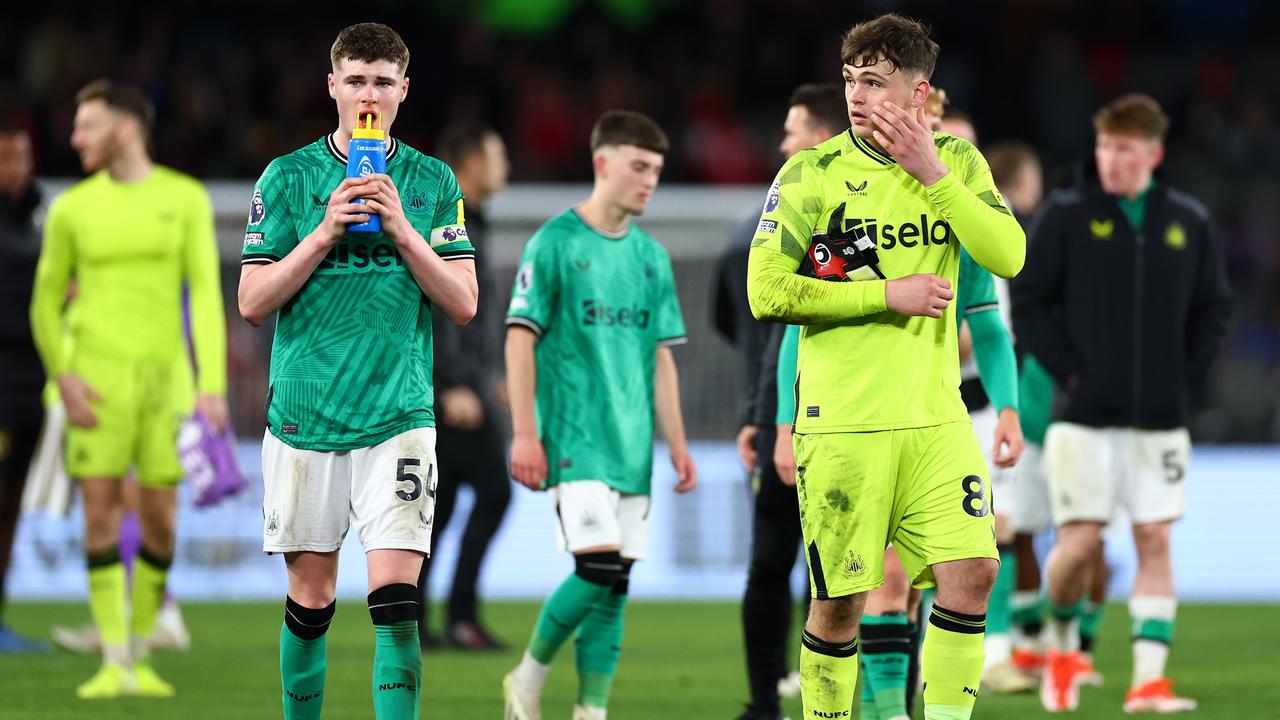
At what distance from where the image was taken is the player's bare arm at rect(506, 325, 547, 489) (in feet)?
22.2

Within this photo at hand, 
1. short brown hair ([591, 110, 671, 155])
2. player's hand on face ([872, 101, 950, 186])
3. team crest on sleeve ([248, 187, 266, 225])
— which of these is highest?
short brown hair ([591, 110, 671, 155])

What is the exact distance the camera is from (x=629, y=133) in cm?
704

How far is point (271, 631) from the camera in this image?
435 inches

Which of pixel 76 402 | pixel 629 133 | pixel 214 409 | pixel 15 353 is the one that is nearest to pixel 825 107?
pixel 629 133

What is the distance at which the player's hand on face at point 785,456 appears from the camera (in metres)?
6.20

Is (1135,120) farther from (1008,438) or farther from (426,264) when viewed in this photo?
(426,264)

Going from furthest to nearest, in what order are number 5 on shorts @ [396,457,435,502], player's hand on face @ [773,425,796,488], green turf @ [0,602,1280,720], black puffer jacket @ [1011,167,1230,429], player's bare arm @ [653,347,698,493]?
black puffer jacket @ [1011,167,1230,429] < green turf @ [0,602,1280,720] < player's bare arm @ [653,347,698,493] < player's hand on face @ [773,425,796,488] < number 5 on shorts @ [396,457,435,502]

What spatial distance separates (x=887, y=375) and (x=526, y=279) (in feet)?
7.04

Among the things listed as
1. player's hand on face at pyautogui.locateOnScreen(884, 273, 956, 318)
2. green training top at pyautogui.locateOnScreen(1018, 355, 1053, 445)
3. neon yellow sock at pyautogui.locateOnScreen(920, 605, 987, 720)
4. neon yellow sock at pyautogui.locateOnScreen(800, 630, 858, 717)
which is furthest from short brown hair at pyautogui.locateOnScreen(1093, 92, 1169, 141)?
neon yellow sock at pyautogui.locateOnScreen(800, 630, 858, 717)

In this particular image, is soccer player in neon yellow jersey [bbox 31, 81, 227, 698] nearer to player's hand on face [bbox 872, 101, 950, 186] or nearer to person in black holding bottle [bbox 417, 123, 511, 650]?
person in black holding bottle [bbox 417, 123, 511, 650]

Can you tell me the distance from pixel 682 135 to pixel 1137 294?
38.0ft

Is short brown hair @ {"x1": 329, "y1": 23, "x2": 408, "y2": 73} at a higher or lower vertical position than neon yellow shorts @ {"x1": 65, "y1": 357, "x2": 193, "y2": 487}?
higher

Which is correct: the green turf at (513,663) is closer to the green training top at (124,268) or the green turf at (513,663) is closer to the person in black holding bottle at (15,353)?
the person in black holding bottle at (15,353)

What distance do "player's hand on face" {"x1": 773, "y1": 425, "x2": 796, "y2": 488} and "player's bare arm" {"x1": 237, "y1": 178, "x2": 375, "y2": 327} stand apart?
1837mm
